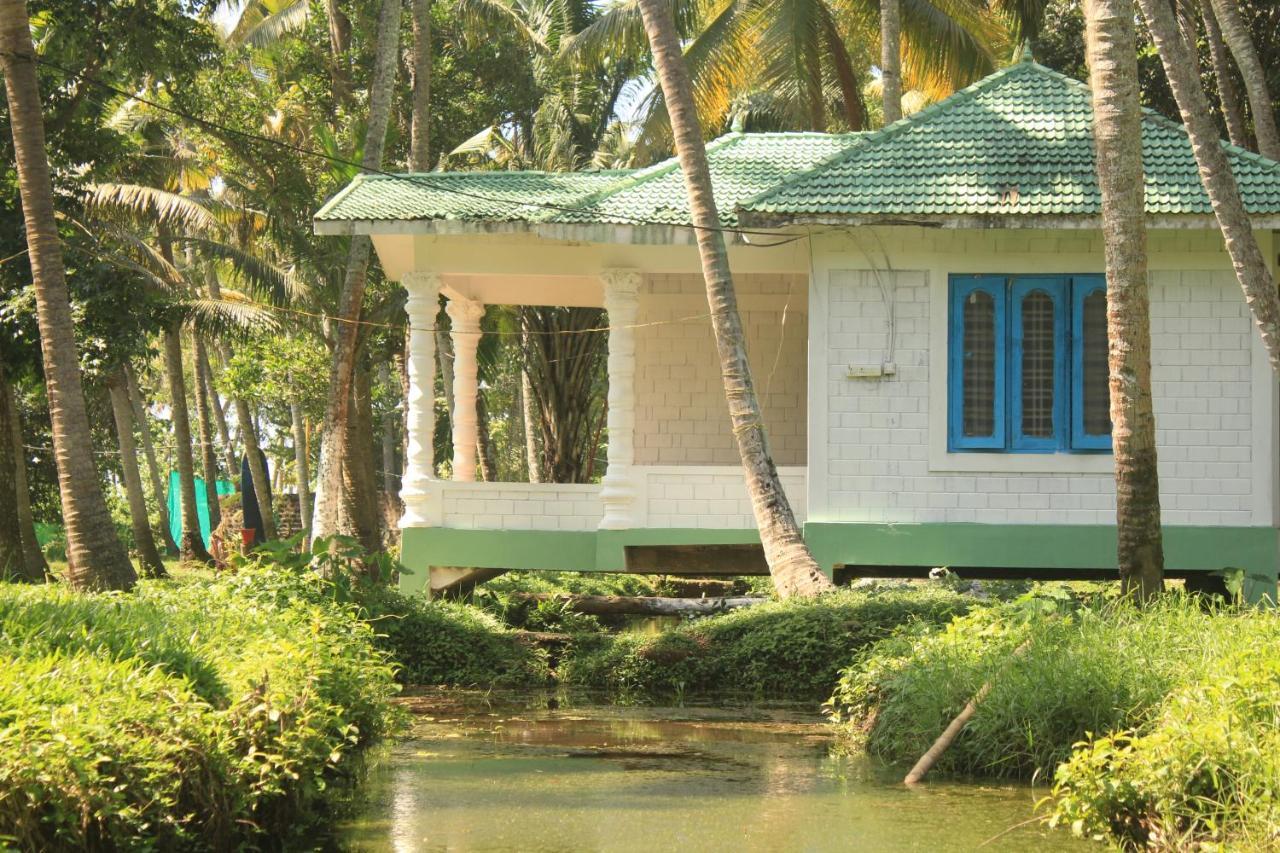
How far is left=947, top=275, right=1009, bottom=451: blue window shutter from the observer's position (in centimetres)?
1504

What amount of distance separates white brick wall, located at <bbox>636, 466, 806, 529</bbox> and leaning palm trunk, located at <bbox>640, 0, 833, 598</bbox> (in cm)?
120

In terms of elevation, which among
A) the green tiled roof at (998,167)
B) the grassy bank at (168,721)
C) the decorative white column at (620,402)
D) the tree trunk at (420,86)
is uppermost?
the tree trunk at (420,86)

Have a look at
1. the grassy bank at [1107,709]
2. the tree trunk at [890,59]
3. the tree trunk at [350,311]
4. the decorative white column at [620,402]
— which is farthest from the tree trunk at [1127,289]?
the tree trunk at [350,311]

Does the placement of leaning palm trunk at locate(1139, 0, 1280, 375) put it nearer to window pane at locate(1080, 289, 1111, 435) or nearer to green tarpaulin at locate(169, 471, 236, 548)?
window pane at locate(1080, 289, 1111, 435)

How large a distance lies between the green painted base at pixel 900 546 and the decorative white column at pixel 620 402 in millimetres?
248

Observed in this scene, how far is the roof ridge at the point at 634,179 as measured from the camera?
15397 millimetres

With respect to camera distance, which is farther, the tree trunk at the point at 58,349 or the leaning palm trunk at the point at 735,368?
the tree trunk at the point at 58,349

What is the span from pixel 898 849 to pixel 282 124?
2499 centimetres

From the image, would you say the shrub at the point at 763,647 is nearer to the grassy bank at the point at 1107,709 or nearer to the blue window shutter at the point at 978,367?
the grassy bank at the point at 1107,709

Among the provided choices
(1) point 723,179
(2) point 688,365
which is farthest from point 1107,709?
(2) point 688,365

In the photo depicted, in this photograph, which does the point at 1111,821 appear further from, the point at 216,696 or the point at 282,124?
the point at 282,124

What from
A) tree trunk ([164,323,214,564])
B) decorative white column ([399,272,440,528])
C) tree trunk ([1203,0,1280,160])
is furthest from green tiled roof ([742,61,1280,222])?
tree trunk ([164,323,214,564])

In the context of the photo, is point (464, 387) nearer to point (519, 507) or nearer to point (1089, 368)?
point (519, 507)

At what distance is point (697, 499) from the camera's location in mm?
15570
